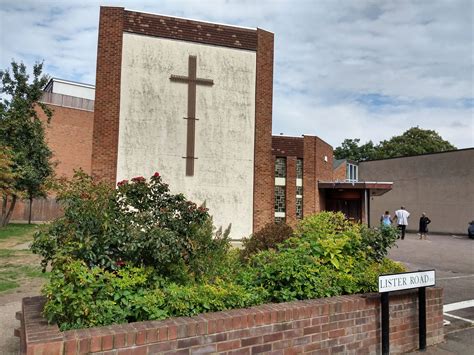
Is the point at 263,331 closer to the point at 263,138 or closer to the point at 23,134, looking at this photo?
the point at 263,138

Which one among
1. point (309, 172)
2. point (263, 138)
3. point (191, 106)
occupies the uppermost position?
point (191, 106)

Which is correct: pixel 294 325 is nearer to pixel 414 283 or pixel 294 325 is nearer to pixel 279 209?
pixel 414 283

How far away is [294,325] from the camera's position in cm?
396

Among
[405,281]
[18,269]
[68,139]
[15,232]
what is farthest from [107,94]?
[68,139]

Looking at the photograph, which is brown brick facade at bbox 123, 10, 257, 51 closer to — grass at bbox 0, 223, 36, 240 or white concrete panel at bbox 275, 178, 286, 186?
white concrete panel at bbox 275, 178, 286, 186

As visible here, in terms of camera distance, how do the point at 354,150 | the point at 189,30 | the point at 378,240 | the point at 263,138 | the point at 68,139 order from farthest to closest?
the point at 354,150 < the point at 68,139 < the point at 263,138 < the point at 189,30 < the point at 378,240

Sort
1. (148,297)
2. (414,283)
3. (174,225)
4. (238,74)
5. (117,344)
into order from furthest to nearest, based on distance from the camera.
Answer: (238,74), (414,283), (174,225), (148,297), (117,344)

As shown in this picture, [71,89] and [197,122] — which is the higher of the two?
[71,89]

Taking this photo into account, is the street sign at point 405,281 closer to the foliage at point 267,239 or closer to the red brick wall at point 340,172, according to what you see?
the foliage at point 267,239

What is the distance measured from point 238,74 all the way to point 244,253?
11501 millimetres

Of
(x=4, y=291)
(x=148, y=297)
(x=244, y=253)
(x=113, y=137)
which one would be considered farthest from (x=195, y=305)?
(x=113, y=137)

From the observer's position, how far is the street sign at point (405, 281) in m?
4.46

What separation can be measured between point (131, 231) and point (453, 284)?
8.72m

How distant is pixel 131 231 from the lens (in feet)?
13.4
